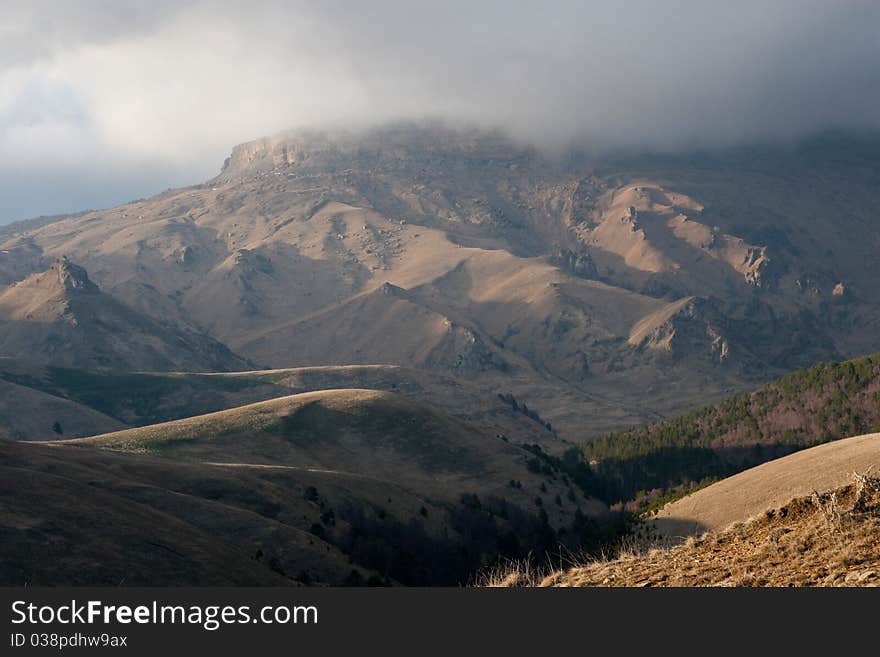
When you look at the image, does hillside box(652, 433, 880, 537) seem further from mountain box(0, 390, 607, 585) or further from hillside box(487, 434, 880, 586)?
hillside box(487, 434, 880, 586)

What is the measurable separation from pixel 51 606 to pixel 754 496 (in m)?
84.8

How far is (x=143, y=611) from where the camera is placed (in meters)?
30.3

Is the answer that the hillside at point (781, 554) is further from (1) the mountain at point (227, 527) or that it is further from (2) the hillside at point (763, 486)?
(2) the hillside at point (763, 486)

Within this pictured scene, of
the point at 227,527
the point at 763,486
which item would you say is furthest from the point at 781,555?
the point at 227,527

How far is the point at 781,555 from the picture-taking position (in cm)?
3481

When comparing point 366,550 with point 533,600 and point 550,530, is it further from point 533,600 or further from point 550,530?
point 533,600

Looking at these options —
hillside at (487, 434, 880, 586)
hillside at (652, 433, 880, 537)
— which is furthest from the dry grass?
hillside at (652, 433, 880, 537)

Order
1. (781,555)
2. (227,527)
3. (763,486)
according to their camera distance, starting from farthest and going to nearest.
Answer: (227,527)
(763,486)
(781,555)

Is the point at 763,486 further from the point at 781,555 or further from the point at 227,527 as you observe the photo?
the point at 781,555

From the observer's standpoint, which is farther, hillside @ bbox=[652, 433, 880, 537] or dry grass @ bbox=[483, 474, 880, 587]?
hillside @ bbox=[652, 433, 880, 537]

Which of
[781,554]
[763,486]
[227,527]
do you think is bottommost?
[763,486]

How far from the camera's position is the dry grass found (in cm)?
3238

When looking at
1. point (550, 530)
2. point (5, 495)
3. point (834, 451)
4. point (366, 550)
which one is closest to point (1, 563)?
point (5, 495)

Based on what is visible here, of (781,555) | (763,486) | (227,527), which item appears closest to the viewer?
(781,555)
